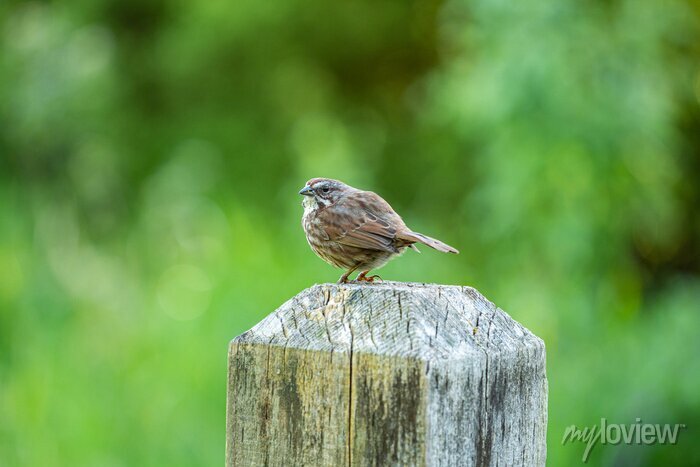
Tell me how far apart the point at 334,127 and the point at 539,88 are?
6.85 ft

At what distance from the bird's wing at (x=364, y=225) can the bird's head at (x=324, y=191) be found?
26 centimetres

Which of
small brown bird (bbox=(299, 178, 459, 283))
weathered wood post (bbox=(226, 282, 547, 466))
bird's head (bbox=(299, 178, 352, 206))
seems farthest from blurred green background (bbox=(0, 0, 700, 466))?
weathered wood post (bbox=(226, 282, 547, 466))

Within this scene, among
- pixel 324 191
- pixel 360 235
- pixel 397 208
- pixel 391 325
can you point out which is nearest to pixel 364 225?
pixel 360 235

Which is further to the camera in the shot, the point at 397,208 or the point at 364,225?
the point at 397,208

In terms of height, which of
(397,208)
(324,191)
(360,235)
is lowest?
(360,235)

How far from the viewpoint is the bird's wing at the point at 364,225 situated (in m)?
2.98

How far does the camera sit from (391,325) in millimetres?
1591

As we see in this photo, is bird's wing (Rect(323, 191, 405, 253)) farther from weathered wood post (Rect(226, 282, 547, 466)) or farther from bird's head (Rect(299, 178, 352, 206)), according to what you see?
weathered wood post (Rect(226, 282, 547, 466))

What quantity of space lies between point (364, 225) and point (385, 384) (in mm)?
1513

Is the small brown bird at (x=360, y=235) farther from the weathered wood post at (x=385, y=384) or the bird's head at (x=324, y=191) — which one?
the weathered wood post at (x=385, y=384)

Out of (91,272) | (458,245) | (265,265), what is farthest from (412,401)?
(458,245)

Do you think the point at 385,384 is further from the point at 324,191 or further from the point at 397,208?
the point at 397,208

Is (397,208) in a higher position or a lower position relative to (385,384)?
higher

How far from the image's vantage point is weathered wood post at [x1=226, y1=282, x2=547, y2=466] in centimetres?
152
